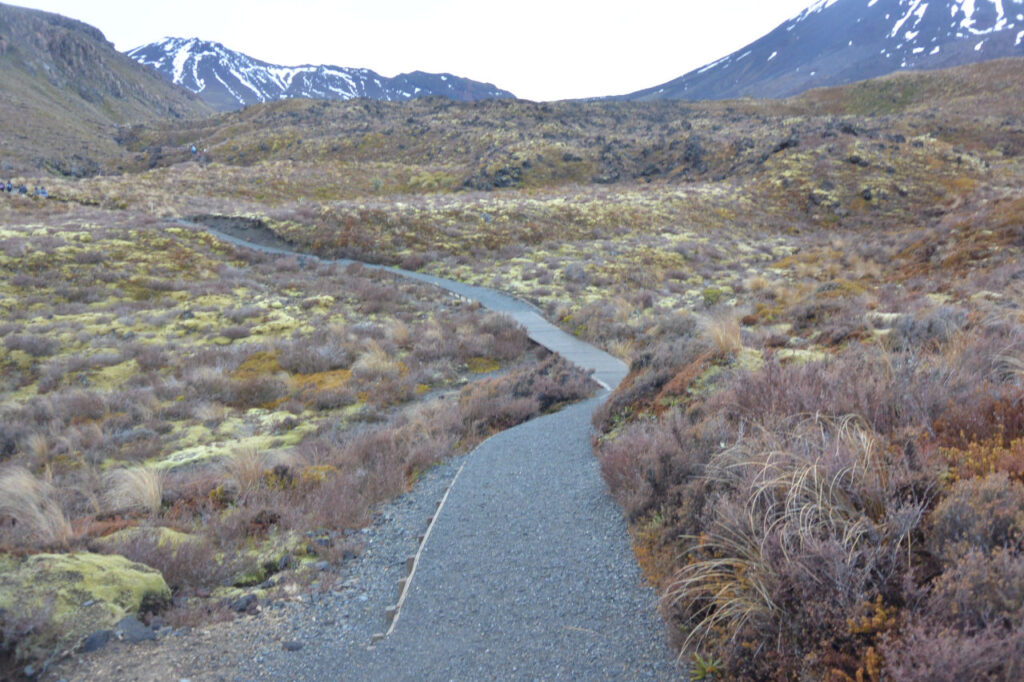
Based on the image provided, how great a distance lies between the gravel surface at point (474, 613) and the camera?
3.52 m

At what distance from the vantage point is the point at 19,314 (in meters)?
16.9

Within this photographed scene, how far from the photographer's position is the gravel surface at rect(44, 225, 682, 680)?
11.5ft

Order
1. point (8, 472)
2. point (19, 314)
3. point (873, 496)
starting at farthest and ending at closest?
point (19, 314) < point (8, 472) < point (873, 496)

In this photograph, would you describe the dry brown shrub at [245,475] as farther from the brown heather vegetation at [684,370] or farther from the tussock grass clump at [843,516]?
the tussock grass clump at [843,516]

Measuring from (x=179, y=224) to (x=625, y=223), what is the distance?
77.3 ft

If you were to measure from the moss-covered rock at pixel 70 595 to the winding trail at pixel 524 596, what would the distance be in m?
1.50

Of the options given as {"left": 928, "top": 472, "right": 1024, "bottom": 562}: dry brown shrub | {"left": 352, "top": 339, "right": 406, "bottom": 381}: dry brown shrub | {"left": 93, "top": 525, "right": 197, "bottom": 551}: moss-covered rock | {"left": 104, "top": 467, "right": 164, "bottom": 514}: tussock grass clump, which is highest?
{"left": 928, "top": 472, "right": 1024, "bottom": 562}: dry brown shrub

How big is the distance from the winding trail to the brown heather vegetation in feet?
0.91

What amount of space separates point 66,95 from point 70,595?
484 feet

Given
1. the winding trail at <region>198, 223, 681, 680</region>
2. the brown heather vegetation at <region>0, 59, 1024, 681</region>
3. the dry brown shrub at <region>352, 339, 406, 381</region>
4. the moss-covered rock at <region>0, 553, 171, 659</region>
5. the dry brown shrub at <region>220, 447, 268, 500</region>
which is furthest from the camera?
the dry brown shrub at <region>352, 339, 406, 381</region>

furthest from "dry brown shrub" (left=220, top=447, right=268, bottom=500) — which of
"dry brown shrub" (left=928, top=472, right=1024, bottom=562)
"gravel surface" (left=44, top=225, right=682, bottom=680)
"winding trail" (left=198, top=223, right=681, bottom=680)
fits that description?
"dry brown shrub" (left=928, top=472, right=1024, bottom=562)

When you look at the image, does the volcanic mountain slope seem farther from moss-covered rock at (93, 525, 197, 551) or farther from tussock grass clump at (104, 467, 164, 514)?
moss-covered rock at (93, 525, 197, 551)

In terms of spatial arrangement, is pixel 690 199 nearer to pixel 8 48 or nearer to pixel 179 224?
pixel 179 224

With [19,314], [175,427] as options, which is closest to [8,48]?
[19,314]
